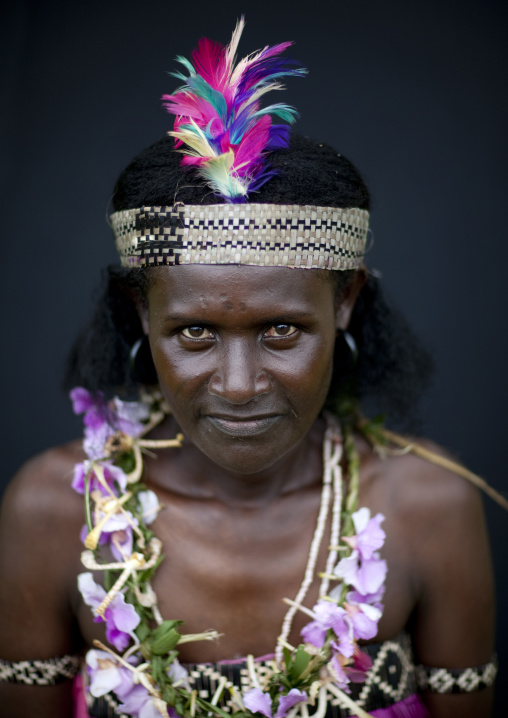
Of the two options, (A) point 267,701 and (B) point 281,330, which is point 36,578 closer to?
(A) point 267,701

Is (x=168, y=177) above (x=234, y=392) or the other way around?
above

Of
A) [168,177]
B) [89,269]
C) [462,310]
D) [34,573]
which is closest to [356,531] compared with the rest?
[34,573]

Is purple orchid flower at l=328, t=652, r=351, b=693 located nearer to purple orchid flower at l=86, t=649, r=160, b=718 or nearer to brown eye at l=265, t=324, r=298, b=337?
purple orchid flower at l=86, t=649, r=160, b=718

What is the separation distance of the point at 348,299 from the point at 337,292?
Result: 107mm

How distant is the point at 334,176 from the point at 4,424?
82.5 inches

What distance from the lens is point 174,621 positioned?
1825mm

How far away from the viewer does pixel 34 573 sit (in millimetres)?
1978

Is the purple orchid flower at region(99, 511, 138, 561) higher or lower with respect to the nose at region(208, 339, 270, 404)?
lower

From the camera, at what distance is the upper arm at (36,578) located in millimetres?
1978

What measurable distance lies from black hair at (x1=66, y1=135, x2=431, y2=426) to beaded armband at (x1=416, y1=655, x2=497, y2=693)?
719 mm

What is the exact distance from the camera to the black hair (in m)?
1.64

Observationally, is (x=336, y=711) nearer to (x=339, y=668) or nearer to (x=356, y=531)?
(x=339, y=668)

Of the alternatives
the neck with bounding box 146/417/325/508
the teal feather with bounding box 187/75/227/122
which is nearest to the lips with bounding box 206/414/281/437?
the neck with bounding box 146/417/325/508

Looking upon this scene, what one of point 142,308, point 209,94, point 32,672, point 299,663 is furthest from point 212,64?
point 32,672
